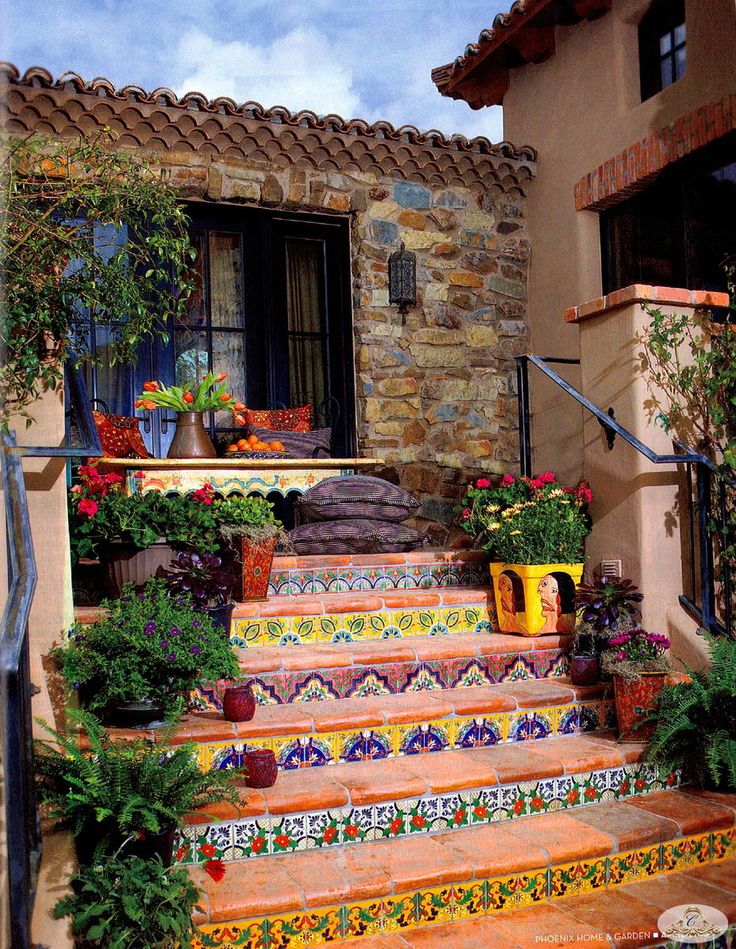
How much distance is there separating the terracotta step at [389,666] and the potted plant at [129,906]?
3.79 ft

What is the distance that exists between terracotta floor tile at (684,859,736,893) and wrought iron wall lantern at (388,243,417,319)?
14.8 ft

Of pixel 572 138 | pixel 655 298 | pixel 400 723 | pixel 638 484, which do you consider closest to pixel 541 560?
pixel 638 484

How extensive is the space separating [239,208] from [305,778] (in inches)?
181

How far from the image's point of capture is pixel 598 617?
3984 mm

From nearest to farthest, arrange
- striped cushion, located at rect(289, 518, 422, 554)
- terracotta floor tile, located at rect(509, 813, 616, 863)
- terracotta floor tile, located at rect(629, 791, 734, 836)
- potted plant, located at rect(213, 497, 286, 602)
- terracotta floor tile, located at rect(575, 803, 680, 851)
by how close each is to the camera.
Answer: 1. terracotta floor tile, located at rect(509, 813, 616, 863)
2. terracotta floor tile, located at rect(575, 803, 680, 851)
3. terracotta floor tile, located at rect(629, 791, 734, 836)
4. potted plant, located at rect(213, 497, 286, 602)
5. striped cushion, located at rect(289, 518, 422, 554)

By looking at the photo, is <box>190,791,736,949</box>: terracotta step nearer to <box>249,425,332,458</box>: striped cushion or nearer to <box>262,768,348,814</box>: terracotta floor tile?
<box>262,768,348,814</box>: terracotta floor tile

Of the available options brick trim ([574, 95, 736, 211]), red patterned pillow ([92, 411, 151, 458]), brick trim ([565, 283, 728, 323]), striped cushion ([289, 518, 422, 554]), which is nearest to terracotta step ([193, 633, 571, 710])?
striped cushion ([289, 518, 422, 554])

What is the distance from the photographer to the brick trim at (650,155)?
5.54 m

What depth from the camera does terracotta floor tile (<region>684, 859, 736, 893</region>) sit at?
297cm

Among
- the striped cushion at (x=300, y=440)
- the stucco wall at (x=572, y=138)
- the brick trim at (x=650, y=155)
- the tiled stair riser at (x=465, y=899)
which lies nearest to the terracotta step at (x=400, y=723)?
the tiled stair riser at (x=465, y=899)

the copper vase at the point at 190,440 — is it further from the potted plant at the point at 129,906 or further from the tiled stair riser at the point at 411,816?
the potted plant at the point at 129,906

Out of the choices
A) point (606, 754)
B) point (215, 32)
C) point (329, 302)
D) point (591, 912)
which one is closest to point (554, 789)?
point (606, 754)

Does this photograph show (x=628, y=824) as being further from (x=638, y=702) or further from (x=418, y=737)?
(x=418, y=737)

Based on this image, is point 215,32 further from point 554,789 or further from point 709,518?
point 554,789
